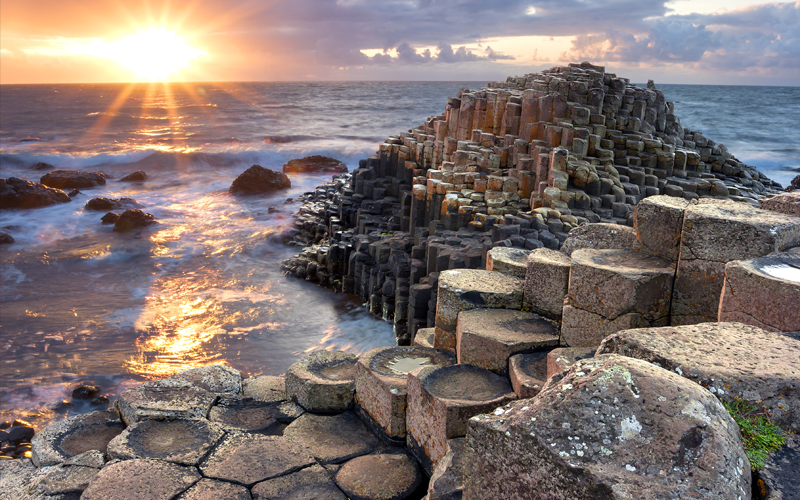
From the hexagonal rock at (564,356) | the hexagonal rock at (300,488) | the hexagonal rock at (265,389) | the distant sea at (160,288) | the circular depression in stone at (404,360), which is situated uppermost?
the hexagonal rock at (564,356)

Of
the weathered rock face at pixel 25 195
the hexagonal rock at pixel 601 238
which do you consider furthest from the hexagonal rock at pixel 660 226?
the weathered rock face at pixel 25 195

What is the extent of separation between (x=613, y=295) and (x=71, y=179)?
27019 millimetres

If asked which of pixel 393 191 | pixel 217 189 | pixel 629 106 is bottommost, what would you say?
pixel 217 189

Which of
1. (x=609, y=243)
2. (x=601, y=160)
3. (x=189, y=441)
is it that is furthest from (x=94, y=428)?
(x=601, y=160)

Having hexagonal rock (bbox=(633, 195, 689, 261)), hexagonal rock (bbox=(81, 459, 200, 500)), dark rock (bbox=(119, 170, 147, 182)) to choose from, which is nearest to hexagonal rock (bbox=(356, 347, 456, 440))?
hexagonal rock (bbox=(81, 459, 200, 500))

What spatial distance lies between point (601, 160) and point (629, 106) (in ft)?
10.2

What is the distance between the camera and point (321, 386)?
4910mm

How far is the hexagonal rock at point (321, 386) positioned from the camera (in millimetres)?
4914

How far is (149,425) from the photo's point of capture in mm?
4551

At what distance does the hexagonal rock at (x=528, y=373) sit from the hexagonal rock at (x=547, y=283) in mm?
543

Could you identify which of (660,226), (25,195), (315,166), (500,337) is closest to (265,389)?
(500,337)

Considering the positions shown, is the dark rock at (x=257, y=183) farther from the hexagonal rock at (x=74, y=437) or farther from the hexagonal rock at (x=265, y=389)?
the hexagonal rock at (x=74, y=437)

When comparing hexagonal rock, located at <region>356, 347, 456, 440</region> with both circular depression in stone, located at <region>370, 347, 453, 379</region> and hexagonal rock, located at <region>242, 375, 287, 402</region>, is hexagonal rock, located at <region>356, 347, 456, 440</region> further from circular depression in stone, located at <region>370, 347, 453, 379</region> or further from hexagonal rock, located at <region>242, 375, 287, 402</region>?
hexagonal rock, located at <region>242, 375, 287, 402</region>

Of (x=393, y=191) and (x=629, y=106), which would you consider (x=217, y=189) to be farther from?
(x=629, y=106)
